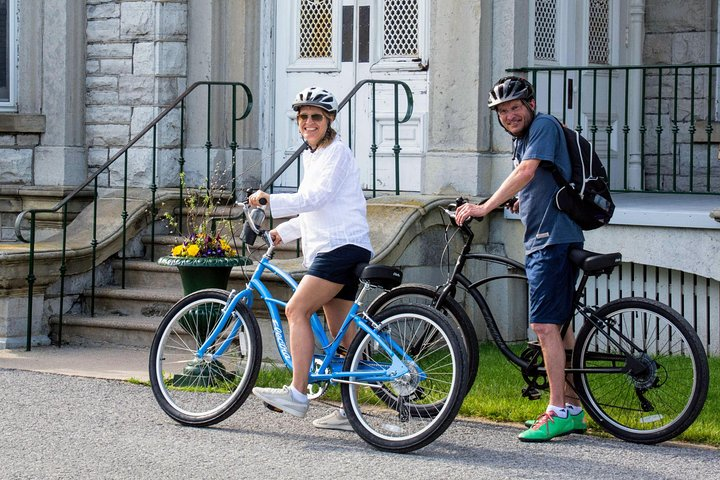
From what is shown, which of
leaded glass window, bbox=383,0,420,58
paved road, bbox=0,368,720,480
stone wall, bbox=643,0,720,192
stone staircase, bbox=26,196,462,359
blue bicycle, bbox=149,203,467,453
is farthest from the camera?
stone wall, bbox=643,0,720,192

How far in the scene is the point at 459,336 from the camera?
652 centimetres

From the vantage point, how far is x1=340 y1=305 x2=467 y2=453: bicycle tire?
6.48m

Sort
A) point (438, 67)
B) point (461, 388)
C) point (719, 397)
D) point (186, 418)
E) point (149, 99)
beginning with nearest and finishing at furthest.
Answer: point (461, 388), point (186, 418), point (719, 397), point (438, 67), point (149, 99)

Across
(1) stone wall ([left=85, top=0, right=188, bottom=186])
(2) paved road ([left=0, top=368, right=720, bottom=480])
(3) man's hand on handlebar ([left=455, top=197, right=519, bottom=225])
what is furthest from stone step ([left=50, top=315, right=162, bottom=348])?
(3) man's hand on handlebar ([left=455, top=197, right=519, bottom=225])

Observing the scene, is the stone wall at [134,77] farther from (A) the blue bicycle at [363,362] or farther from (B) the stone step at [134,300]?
(A) the blue bicycle at [363,362]

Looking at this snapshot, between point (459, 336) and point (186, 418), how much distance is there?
5.23 feet

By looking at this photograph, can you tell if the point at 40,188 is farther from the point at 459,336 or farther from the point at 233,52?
the point at 459,336

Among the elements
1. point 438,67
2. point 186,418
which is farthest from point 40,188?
point 186,418

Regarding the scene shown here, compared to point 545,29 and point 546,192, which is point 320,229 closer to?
point 546,192

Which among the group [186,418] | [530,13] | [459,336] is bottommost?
[186,418]

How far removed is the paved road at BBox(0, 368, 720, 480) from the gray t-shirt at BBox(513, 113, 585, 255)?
3.33 ft

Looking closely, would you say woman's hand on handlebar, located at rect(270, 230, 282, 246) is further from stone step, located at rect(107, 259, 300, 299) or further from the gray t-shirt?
stone step, located at rect(107, 259, 300, 299)

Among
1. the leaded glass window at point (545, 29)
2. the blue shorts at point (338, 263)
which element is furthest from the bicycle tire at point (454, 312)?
the leaded glass window at point (545, 29)

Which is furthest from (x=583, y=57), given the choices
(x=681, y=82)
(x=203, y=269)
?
(x=203, y=269)
